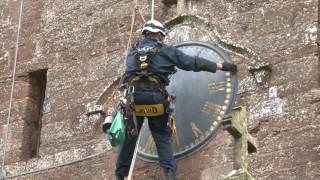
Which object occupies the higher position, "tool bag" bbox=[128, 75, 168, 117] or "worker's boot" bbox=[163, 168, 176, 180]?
"tool bag" bbox=[128, 75, 168, 117]

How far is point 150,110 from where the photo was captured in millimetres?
11938

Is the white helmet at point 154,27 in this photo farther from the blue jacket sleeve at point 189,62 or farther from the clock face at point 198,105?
the clock face at point 198,105

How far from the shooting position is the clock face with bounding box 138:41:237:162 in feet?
40.8

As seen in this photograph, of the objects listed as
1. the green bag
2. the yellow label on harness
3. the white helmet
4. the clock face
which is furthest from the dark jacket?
the clock face

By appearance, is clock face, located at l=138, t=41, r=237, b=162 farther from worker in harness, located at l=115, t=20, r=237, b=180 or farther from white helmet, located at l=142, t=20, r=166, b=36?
white helmet, located at l=142, t=20, r=166, b=36

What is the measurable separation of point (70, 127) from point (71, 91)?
39 centimetres

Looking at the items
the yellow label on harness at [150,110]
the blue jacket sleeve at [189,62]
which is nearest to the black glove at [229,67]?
the blue jacket sleeve at [189,62]

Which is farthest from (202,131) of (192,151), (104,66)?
(104,66)

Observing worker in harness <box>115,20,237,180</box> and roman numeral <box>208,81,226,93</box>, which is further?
roman numeral <box>208,81,226,93</box>

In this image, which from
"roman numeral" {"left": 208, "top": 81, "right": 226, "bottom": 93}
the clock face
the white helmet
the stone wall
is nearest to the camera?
the stone wall

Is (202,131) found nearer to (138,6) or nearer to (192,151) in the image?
(192,151)

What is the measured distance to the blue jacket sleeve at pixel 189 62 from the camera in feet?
39.2

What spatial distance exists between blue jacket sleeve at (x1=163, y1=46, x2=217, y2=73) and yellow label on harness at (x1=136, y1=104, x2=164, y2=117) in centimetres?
40

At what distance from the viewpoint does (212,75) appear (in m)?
12.7
